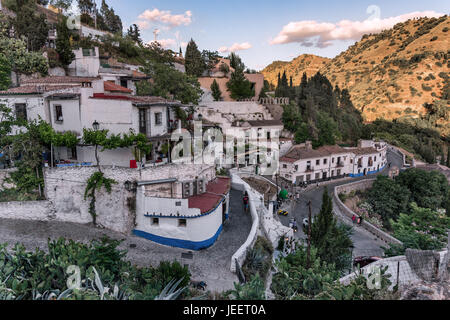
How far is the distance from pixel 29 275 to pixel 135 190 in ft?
21.2

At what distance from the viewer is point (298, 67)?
9494 centimetres

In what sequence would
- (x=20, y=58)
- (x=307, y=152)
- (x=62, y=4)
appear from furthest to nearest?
(x=62, y=4), (x=307, y=152), (x=20, y=58)

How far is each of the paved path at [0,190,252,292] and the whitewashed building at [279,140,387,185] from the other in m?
21.7

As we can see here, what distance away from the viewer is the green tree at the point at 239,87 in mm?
46553

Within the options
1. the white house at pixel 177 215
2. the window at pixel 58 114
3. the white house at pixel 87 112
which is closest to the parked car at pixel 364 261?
the white house at pixel 177 215

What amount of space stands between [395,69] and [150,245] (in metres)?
101

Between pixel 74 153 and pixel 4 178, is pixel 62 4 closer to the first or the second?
pixel 74 153

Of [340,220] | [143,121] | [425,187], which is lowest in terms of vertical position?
[340,220]

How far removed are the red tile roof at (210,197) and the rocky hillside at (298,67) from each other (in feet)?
253

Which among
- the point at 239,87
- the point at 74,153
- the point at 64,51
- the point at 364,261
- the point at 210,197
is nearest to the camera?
the point at 210,197


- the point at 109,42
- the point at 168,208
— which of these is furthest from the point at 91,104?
the point at 109,42

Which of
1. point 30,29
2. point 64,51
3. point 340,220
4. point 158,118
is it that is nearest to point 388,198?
point 340,220

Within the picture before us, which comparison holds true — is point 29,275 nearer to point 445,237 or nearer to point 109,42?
point 445,237

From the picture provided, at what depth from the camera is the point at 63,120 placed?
17.0 meters
